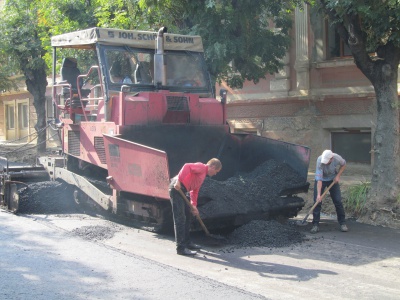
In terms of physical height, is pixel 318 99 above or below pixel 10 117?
above

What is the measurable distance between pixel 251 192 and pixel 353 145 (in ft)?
21.5

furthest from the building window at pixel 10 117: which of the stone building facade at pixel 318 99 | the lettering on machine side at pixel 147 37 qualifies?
the lettering on machine side at pixel 147 37

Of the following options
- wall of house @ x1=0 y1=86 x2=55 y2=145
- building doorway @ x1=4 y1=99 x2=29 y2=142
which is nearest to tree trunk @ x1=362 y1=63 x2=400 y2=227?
wall of house @ x1=0 y1=86 x2=55 y2=145

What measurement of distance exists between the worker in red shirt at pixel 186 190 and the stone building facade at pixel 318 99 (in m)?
7.33

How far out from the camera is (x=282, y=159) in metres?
9.78

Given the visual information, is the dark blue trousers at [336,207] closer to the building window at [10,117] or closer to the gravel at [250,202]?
the gravel at [250,202]

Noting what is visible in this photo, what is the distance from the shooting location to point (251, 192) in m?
8.79

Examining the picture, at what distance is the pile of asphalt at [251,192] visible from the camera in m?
8.17

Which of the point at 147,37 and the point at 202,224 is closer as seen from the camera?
the point at 202,224

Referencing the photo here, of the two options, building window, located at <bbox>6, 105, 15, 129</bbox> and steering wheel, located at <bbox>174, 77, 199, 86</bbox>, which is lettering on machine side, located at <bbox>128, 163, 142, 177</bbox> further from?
building window, located at <bbox>6, 105, 15, 129</bbox>

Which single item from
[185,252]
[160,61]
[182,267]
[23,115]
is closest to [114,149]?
[160,61]

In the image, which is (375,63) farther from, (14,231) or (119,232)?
(14,231)

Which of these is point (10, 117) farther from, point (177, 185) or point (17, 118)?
point (177, 185)

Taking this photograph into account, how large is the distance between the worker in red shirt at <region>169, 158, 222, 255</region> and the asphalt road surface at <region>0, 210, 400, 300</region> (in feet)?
0.77
